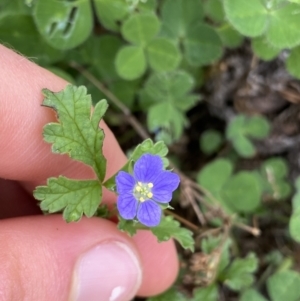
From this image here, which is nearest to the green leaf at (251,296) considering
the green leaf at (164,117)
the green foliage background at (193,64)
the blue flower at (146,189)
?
the green foliage background at (193,64)

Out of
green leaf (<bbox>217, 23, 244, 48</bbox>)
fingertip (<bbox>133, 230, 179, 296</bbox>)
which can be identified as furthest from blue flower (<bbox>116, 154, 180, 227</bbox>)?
green leaf (<bbox>217, 23, 244, 48</bbox>)

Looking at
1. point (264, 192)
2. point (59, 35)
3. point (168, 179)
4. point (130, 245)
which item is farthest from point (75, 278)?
point (264, 192)

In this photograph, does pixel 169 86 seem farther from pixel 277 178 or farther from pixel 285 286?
pixel 285 286

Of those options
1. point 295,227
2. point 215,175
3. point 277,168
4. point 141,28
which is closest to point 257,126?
point 277,168

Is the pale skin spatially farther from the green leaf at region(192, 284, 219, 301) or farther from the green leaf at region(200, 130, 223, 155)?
the green leaf at region(200, 130, 223, 155)

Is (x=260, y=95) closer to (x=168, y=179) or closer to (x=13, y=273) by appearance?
(x=168, y=179)
